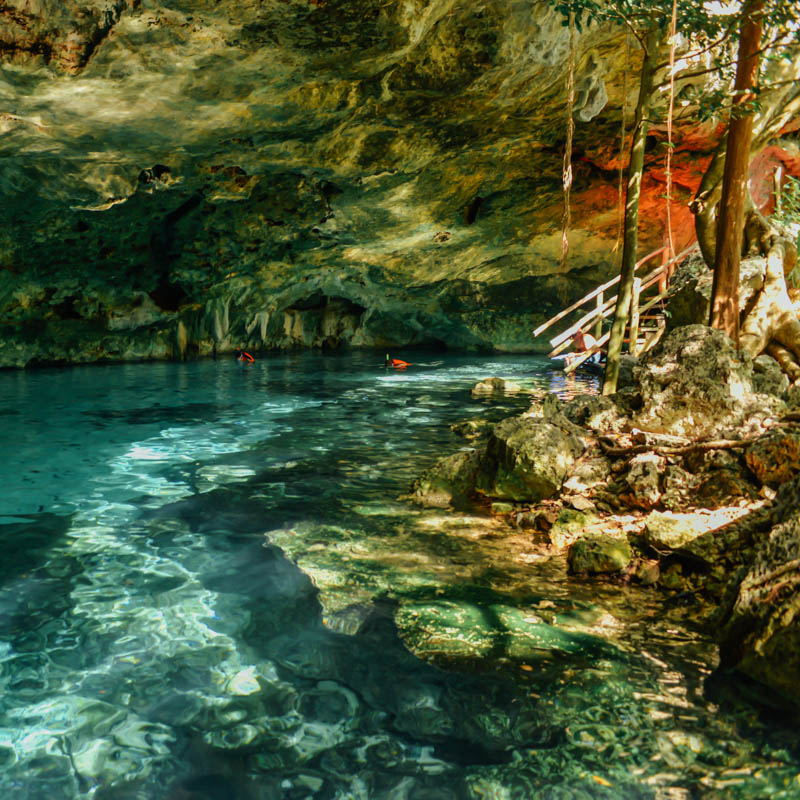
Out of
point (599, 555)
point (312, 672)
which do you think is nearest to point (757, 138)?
point (599, 555)

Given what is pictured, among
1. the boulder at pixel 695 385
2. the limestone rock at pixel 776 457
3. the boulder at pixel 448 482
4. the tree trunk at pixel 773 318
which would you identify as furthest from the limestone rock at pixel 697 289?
the boulder at pixel 448 482

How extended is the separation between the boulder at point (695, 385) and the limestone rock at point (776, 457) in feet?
2.62

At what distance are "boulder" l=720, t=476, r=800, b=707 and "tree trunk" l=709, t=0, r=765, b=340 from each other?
3.89 m

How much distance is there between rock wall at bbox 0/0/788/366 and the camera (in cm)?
782

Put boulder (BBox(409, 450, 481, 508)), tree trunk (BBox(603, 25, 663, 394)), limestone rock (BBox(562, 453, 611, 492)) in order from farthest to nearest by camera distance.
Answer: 1. tree trunk (BBox(603, 25, 663, 394))
2. boulder (BBox(409, 450, 481, 508))
3. limestone rock (BBox(562, 453, 611, 492))

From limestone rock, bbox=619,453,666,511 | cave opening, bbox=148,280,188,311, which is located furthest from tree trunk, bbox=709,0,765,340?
cave opening, bbox=148,280,188,311

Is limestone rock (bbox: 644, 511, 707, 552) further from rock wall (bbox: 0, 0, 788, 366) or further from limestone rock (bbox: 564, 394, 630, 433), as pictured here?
rock wall (bbox: 0, 0, 788, 366)

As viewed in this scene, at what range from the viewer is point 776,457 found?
4.65 m

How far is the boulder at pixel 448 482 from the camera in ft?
19.6

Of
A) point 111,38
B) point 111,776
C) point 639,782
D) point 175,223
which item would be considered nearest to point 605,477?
point 639,782

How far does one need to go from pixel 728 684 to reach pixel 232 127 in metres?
10.5

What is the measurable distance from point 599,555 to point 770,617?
4.77ft

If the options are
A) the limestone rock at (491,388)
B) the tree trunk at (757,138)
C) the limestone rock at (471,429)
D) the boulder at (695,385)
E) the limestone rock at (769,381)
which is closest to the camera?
the boulder at (695,385)

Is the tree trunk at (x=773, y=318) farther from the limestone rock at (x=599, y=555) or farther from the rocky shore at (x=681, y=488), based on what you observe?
the limestone rock at (x=599, y=555)
